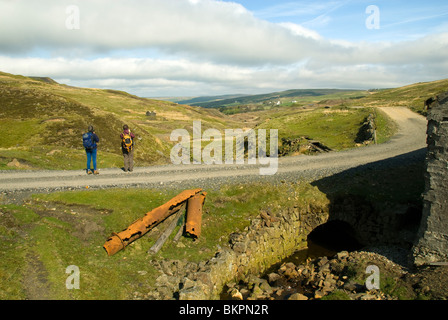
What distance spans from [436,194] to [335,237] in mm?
8904

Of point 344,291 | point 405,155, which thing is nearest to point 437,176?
point 344,291

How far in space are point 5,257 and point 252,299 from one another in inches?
412

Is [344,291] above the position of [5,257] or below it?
below

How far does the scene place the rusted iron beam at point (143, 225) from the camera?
13836mm

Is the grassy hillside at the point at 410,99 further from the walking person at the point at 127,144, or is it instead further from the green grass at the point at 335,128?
the walking person at the point at 127,144

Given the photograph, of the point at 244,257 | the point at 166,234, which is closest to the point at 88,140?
the point at 166,234

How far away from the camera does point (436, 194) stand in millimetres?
13945

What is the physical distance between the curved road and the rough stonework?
9.06 meters

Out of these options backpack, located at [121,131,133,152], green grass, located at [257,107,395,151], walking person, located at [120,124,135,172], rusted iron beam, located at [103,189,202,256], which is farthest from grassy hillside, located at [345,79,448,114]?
rusted iron beam, located at [103,189,202,256]

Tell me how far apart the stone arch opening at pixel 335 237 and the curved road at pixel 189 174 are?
408 centimetres
